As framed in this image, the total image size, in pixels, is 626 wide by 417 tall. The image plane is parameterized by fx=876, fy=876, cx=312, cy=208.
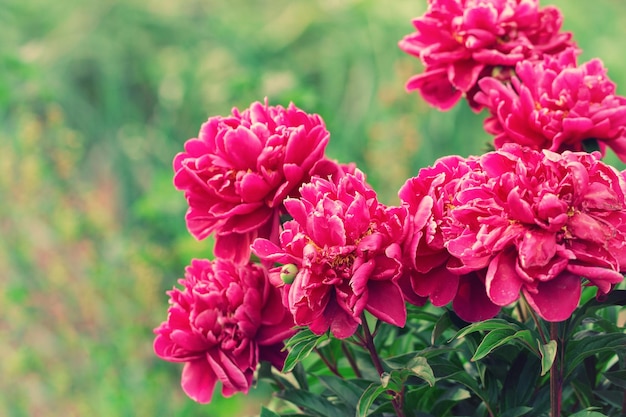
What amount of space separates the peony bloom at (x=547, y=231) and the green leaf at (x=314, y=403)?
163mm

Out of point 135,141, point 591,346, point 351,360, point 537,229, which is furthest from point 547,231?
point 135,141

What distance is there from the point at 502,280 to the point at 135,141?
170 cm

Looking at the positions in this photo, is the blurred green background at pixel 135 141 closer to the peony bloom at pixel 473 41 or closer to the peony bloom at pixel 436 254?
the peony bloom at pixel 473 41

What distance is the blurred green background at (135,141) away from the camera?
68.7 inches

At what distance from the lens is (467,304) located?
0.46 metres

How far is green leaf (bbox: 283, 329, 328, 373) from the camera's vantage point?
457mm

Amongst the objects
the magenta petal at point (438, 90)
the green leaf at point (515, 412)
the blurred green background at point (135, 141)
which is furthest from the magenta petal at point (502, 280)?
the blurred green background at point (135, 141)

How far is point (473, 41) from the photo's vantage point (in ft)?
1.90

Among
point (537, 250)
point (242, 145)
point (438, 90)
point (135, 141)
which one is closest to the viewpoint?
point (537, 250)

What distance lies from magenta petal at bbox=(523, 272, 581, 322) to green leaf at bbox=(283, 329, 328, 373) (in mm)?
113

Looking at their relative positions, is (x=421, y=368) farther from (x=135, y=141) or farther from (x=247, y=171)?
(x=135, y=141)

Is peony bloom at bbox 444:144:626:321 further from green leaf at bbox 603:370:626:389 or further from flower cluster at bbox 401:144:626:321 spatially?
green leaf at bbox 603:370:626:389

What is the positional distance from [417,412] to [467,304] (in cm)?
11

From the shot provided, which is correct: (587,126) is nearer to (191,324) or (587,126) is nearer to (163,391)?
(191,324)
